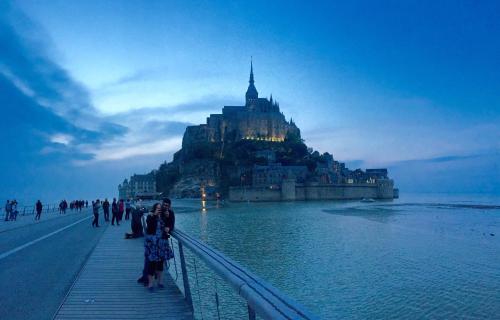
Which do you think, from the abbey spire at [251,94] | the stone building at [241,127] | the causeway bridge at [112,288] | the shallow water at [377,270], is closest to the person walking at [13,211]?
the shallow water at [377,270]

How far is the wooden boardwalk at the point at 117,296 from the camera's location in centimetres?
507

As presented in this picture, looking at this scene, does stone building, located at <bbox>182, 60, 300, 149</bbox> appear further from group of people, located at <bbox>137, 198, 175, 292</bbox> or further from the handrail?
the handrail

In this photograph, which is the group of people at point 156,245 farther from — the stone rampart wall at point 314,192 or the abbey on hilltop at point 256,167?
the stone rampart wall at point 314,192

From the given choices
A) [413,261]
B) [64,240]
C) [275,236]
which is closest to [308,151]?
[275,236]

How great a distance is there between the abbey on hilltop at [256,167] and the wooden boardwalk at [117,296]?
87.5 m

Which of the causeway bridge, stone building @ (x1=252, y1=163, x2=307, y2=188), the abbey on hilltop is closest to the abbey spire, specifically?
the abbey on hilltop

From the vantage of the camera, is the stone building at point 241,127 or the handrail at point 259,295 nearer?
the handrail at point 259,295

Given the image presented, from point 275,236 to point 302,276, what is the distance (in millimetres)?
Result: 12961

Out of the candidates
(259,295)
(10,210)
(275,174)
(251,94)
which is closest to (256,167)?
(275,174)

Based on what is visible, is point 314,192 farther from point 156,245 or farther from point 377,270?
point 156,245

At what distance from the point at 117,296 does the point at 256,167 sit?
9486 centimetres

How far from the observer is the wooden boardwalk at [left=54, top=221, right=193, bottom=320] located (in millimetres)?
5075

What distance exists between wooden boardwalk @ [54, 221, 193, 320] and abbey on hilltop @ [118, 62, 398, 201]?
87.5m

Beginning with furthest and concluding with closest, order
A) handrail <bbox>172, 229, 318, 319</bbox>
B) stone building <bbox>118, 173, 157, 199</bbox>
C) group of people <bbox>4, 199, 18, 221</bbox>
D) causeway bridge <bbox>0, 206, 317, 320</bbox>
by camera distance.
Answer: stone building <bbox>118, 173, 157, 199</bbox> → group of people <bbox>4, 199, 18, 221</bbox> → causeway bridge <bbox>0, 206, 317, 320</bbox> → handrail <bbox>172, 229, 318, 319</bbox>
